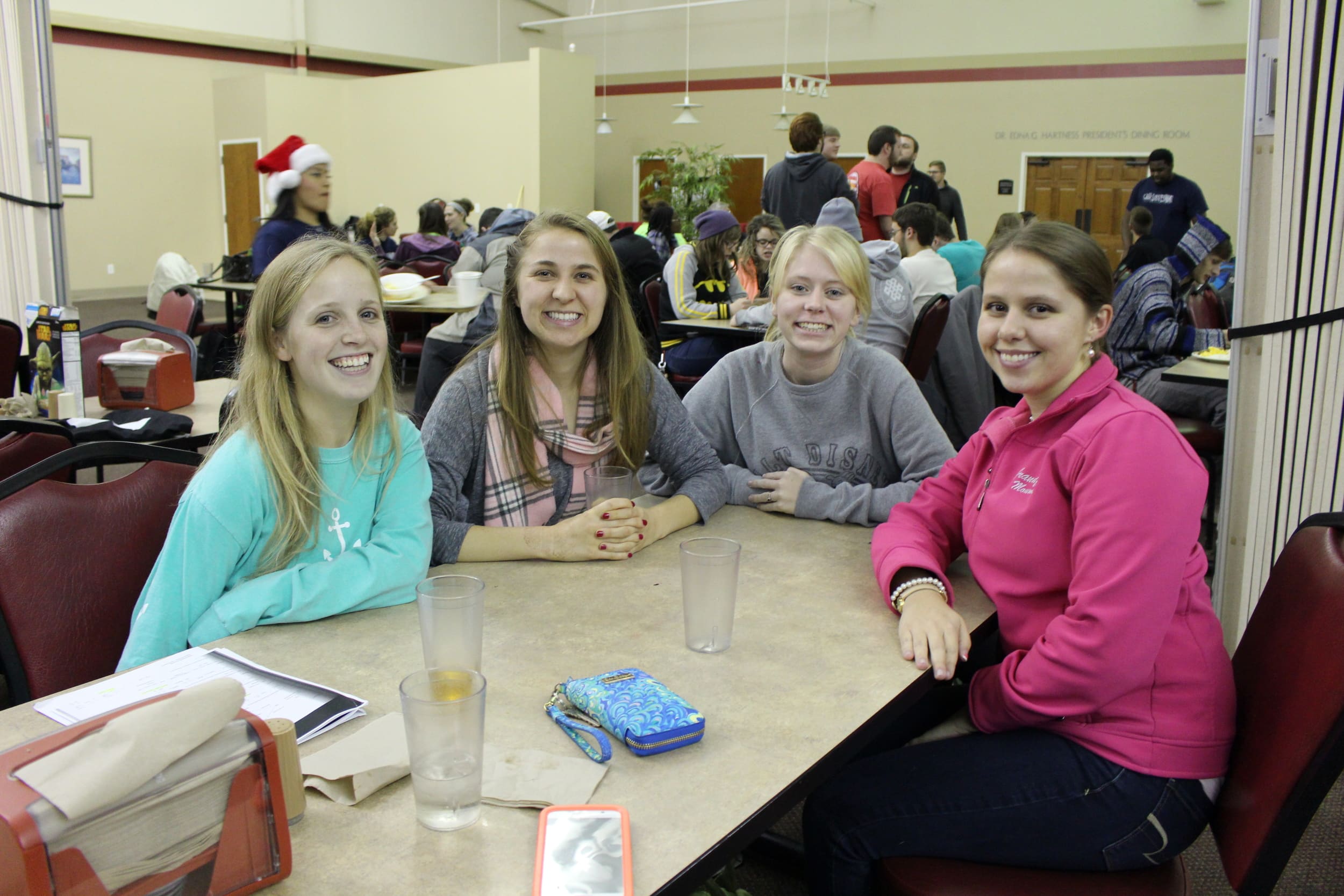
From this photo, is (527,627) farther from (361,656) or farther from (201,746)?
(201,746)

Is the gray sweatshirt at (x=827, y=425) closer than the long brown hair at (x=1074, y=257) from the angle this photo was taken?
No

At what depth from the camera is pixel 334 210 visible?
14.3m

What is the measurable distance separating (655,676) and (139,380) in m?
2.29

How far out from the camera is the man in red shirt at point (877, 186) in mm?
7133

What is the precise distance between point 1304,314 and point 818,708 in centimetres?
157

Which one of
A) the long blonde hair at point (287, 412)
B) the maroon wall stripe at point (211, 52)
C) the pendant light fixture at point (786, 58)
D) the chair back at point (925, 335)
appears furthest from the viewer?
the pendant light fixture at point (786, 58)

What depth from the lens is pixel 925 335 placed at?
160 inches

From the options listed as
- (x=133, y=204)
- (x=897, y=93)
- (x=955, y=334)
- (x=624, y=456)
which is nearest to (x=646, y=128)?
(x=897, y=93)

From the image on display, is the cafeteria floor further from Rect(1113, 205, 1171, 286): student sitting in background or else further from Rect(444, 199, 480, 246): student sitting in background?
Rect(444, 199, 480, 246): student sitting in background

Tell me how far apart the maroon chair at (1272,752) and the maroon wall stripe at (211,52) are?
12.9 m

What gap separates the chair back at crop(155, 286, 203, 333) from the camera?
15.3ft

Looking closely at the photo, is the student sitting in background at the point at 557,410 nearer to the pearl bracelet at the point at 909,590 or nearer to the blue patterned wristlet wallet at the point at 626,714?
the pearl bracelet at the point at 909,590

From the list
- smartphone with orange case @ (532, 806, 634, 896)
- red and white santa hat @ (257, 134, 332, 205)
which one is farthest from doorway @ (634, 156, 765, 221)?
smartphone with orange case @ (532, 806, 634, 896)

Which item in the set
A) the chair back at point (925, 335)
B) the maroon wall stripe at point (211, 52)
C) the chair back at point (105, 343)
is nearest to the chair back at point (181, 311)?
the chair back at point (105, 343)
